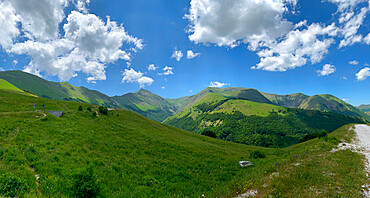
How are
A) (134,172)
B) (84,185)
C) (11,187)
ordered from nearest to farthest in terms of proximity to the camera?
(11,187), (84,185), (134,172)

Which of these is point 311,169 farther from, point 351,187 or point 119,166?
point 119,166

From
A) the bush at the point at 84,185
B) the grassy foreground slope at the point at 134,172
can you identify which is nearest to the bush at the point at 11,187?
the grassy foreground slope at the point at 134,172

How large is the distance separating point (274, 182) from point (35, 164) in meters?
18.7

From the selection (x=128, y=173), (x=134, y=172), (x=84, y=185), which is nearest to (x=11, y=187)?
(x=84, y=185)

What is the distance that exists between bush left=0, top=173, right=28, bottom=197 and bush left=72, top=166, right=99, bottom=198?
6.69 feet

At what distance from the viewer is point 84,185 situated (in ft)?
24.6

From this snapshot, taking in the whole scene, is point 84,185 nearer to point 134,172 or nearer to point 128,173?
point 128,173

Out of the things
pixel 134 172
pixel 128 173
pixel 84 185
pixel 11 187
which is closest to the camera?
pixel 11 187

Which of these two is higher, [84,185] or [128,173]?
[84,185]

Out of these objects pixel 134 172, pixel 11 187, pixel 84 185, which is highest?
pixel 11 187

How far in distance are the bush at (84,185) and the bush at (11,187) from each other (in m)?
2.04

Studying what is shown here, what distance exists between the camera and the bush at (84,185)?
7532mm

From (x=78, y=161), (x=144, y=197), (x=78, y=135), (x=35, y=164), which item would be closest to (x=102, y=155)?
(x=78, y=161)

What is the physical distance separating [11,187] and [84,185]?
2.93 metres
